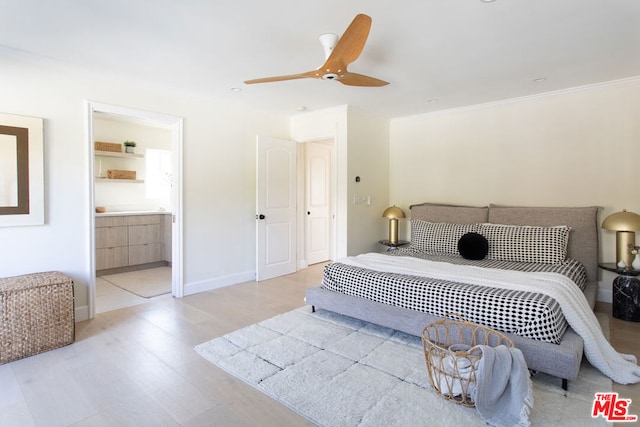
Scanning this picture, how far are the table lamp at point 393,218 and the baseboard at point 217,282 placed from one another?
215 cm

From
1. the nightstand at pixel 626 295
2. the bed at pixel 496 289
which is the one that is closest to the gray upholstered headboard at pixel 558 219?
the bed at pixel 496 289

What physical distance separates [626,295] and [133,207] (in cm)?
692

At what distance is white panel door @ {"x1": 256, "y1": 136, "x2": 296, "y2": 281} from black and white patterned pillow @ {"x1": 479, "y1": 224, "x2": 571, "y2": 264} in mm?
2763

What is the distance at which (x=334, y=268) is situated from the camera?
345 cm

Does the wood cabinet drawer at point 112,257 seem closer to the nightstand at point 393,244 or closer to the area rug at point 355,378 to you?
the area rug at point 355,378

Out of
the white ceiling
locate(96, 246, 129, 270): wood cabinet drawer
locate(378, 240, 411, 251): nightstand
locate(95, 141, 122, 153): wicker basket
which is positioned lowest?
locate(96, 246, 129, 270): wood cabinet drawer

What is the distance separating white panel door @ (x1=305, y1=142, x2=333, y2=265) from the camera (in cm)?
604

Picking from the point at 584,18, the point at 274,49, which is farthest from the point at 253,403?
the point at 584,18

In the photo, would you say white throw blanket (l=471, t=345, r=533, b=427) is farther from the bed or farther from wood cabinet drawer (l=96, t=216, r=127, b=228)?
wood cabinet drawer (l=96, t=216, r=127, b=228)

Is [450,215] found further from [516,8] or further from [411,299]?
[516,8]

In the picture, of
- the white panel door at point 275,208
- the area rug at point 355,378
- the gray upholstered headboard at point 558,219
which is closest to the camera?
the area rug at point 355,378

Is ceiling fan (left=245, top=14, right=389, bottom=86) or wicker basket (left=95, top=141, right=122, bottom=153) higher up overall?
ceiling fan (left=245, top=14, right=389, bottom=86)

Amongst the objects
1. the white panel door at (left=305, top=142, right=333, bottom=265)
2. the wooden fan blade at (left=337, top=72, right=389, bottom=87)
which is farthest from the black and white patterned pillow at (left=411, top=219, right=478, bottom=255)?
the wooden fan blade at (left=337, top=72, right=389, bottom=87)

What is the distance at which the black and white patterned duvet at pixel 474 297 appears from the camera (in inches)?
89.0
